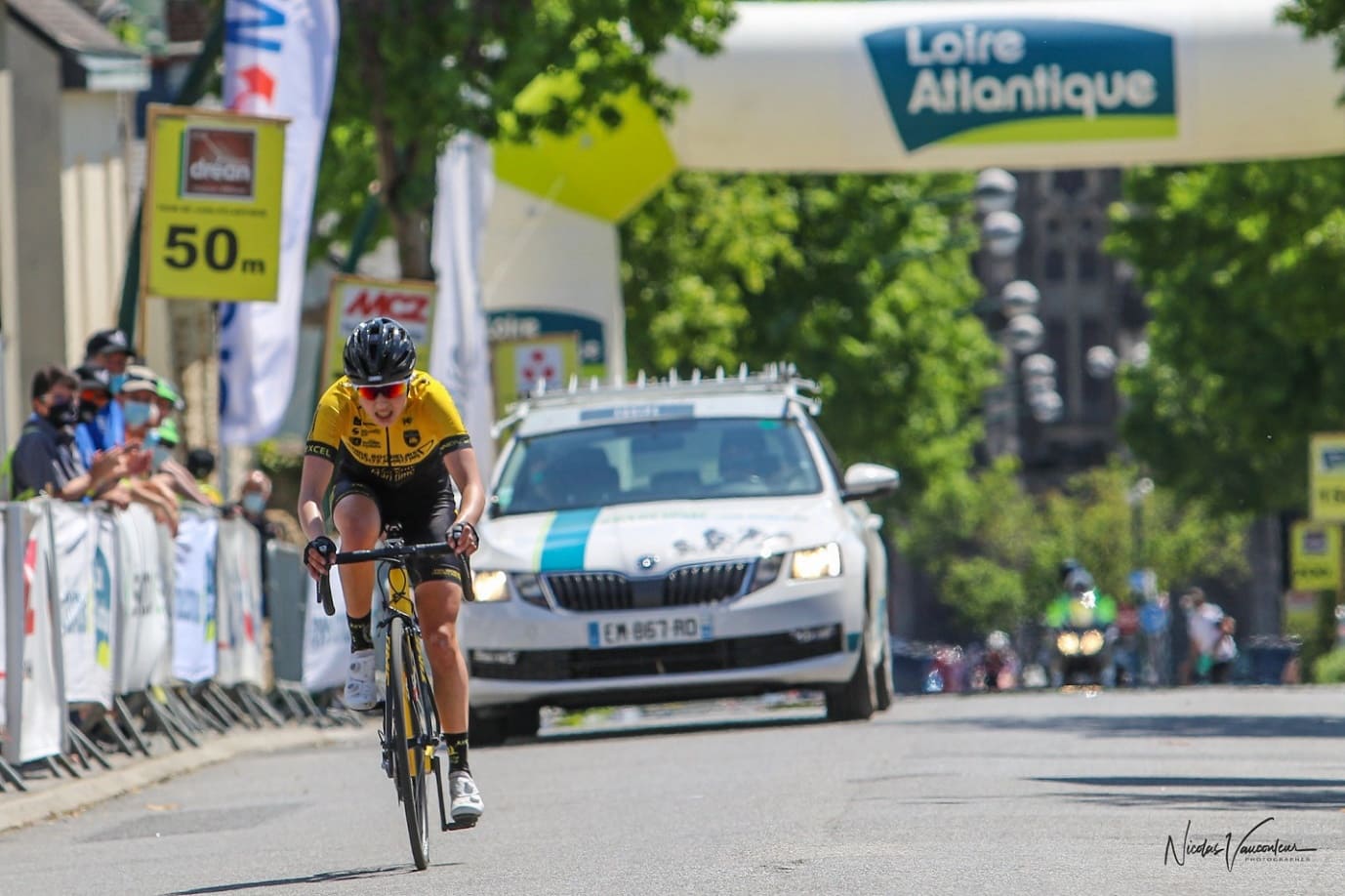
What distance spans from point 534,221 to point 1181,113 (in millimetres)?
5937

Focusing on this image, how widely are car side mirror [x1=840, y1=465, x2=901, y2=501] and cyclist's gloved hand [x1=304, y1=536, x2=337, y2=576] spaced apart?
706 centimetres

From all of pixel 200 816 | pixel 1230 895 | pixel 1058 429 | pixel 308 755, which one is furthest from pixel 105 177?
pixel 1058 429

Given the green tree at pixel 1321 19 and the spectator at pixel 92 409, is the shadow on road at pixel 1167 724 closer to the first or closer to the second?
the spectator at pixel 92 409

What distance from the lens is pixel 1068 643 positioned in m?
46.1

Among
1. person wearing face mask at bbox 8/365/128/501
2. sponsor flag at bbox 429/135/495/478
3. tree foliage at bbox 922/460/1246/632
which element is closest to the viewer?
person wearing face mask at bbox 8/365/128/501

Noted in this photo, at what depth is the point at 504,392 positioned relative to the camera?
2925 cm

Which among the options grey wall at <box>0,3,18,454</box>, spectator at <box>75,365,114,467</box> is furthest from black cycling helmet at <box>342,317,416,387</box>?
grey wall at <box>0,3,18,454</box>

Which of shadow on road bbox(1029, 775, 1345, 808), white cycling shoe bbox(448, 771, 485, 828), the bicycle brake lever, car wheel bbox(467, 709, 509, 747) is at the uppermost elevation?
the bicycle brake lever

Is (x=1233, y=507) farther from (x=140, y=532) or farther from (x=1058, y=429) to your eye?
(x=1058, y=429)

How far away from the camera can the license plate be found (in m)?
15.8

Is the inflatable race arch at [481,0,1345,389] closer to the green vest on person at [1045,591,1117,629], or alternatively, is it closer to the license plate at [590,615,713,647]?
the license plate at [590,615,713,647]

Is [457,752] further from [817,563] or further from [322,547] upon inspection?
[817,563]

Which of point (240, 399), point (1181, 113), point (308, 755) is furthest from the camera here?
point (1181, 113)

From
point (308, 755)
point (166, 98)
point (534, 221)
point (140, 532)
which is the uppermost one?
point (166, 98)
